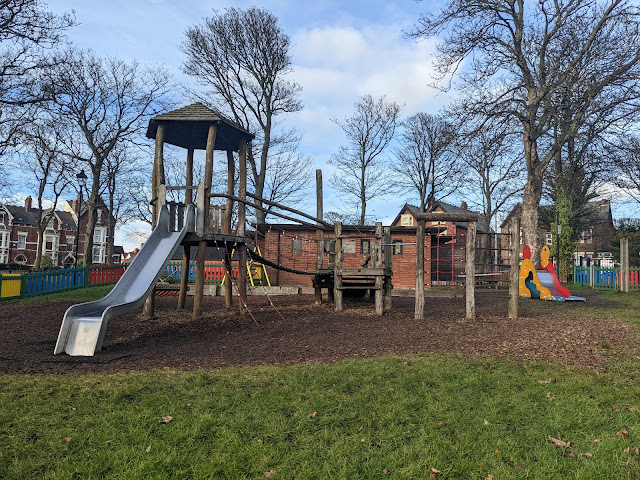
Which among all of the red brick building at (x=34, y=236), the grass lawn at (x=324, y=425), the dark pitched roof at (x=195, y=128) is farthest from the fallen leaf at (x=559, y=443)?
the red brick building at (x=34, y=236)

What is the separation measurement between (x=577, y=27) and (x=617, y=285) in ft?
41.6

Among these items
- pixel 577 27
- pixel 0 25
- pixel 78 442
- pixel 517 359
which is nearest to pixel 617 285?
pixel 577 27

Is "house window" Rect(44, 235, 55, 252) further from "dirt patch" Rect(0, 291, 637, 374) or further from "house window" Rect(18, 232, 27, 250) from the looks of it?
"dirt patch" Rect(0, 291, 637, 374)

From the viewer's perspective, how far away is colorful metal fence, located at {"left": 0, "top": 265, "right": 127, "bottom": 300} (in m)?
16.0

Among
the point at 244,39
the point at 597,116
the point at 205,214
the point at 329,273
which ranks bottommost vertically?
the point at 329,273

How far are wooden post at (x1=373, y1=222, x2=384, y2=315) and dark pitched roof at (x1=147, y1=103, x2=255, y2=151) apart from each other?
173 inches

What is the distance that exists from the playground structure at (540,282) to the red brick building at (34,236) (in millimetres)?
54188

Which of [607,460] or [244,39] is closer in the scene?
[607,460]

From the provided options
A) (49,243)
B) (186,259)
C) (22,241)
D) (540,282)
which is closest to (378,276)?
(186,259)

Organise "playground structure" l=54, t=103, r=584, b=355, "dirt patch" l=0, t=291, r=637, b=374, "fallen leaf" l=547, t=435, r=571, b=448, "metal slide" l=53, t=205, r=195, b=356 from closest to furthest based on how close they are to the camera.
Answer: "fallen leaf" l=547, t=435, r=571, b=448
"dirt patch" l=0, t=291, r=637, b=374
"metal slide" l=53, t=205, r=195, b=356
"playground structure" l=54, t=103, r=584, b=355

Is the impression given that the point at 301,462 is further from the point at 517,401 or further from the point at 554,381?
the point at 554,381

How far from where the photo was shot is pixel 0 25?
1458 centimetres

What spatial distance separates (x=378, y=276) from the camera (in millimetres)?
11523

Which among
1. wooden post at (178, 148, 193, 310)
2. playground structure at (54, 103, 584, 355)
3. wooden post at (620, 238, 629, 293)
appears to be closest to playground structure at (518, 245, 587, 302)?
playground structure at (54, 103, 584, 355)
